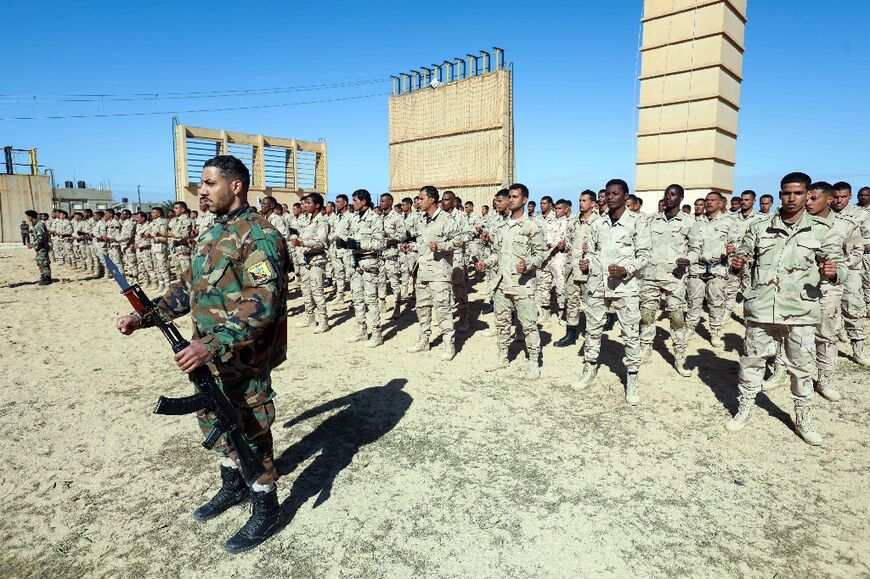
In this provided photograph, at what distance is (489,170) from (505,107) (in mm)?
2916

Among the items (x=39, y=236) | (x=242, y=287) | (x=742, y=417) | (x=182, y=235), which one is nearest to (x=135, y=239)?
(x=182, y=235)

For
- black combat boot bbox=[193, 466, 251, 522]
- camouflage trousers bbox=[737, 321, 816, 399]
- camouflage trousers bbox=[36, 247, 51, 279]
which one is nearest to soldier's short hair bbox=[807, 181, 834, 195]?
camouflage trousers bbox=[737, 321, 816, 399]

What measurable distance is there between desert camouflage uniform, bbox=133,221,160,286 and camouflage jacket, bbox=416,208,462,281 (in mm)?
9428

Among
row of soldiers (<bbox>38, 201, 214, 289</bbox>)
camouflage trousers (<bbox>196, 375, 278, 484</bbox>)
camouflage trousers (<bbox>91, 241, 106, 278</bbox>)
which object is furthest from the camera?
camouflage trousers (<bbox>91, 241, 106, 278</bbox>)

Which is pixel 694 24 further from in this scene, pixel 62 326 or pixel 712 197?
pixel 62 326

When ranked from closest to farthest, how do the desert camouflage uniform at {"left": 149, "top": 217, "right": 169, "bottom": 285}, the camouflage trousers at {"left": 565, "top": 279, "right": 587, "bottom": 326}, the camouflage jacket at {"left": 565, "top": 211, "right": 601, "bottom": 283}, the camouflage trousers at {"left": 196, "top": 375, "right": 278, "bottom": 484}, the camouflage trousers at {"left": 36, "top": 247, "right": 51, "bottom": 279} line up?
the camouflage trousers at {"left": 196, "top": 375, "right": 278, "bottom": 484}, the camouflage trousers at {"left": 565, "top": 279, "right": 587, "bottom": 326}, the camouflage jacket at {"left": 565, "top": 211, "right": 601, "bottom": 283}, the desert camouflage uniform at {"left": 149, "top": 217, "right": 169, "bottom": 285}, the camouflage trousers at {"left": 36, "top": 247, "right": 51, "bottom": 279}

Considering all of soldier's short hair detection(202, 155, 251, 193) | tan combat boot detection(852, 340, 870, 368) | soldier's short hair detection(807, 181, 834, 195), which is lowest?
tan combat boot detection(852, 340, 870, 368)

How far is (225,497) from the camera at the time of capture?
324 centimetres

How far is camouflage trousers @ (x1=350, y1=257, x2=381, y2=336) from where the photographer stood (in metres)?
7.57

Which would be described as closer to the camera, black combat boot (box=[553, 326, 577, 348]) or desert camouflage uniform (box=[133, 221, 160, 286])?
black combat boot (box=[553, 326, 577, 348])

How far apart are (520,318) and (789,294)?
9.29 feet

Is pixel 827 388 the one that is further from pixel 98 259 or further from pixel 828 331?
pixel 98 259

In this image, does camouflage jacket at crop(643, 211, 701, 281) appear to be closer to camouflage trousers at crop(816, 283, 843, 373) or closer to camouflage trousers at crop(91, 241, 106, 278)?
camouflage trousers at crop(816, 283, 843, 373)

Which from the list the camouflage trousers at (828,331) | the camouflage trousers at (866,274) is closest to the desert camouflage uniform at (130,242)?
the camouflage trousers at (828,331)
